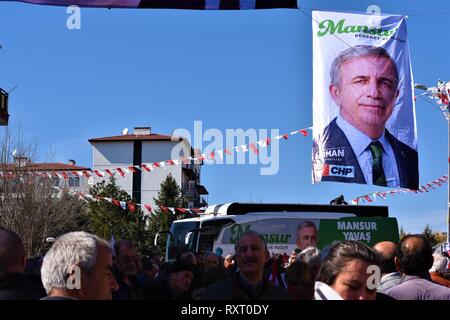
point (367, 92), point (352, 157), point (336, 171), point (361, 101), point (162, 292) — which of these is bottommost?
point (162, 292)

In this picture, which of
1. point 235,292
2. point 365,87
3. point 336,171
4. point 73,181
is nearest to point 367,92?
point 365,87

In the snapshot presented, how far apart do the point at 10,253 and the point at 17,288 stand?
0.27m

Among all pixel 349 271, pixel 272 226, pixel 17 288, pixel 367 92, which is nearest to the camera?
pixel 349 271

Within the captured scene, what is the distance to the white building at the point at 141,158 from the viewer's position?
6272 centimetres

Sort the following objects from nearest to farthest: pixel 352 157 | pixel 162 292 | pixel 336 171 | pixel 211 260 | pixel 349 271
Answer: pixel 349 271 → pixel 162 292 → pixel 211 260 → pixel 352 157 → pixel 336 171

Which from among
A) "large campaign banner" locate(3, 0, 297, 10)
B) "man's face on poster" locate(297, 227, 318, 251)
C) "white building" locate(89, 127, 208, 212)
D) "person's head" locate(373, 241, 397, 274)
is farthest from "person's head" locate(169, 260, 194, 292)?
"white building" locate(89, 127, 208, 212)

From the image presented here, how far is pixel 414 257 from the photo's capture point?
465 centimetres

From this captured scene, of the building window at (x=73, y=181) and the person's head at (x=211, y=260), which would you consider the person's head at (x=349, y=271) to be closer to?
the person's head at (x=211, y=260)

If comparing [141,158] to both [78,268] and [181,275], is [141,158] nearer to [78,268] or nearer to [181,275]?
[181,275]

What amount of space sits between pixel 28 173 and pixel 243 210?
15.1m

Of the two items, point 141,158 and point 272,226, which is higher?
point 141,158

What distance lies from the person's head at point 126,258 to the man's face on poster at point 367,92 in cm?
390

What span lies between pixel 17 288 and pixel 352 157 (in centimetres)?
613

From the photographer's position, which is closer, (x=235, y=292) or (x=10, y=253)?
(x=235, y=292)
